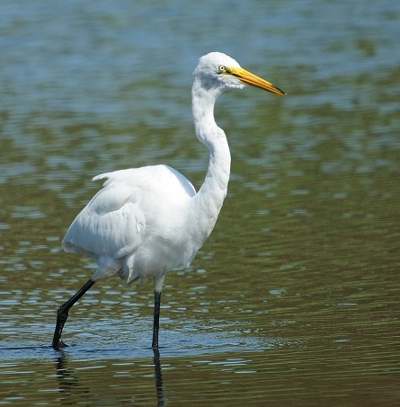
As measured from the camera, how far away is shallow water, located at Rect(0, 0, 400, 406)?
34.5 ft

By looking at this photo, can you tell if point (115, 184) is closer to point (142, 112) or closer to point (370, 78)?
point (142, 112)

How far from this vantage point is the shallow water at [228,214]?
10.5 m

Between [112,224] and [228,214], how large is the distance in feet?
15.7

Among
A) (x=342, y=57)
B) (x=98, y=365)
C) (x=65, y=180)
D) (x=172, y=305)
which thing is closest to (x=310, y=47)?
(x=342, y=57)

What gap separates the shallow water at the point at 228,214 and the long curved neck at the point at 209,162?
106cm

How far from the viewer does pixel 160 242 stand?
11484mm

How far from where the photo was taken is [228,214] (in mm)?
16359

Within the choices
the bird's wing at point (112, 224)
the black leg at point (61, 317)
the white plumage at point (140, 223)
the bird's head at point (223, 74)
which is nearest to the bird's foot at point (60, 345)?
the black leg at point (61, 317)

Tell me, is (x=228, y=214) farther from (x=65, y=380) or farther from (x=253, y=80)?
(x=65, y=380)

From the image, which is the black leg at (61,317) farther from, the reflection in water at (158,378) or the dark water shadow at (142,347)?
the reflection in water at (158,378)

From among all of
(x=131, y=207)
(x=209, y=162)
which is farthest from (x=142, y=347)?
(x=209, y=162)

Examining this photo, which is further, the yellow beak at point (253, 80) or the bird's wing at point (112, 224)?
the bird's wing at point (112, 224)

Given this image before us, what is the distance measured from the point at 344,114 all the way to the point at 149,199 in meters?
10.7

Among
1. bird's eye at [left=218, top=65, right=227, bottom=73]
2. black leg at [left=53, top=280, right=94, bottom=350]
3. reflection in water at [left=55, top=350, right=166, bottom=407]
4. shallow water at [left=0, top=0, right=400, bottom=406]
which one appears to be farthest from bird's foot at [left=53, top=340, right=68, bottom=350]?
bird's eye at [left=218, top=65, right=227, bottom=73]
